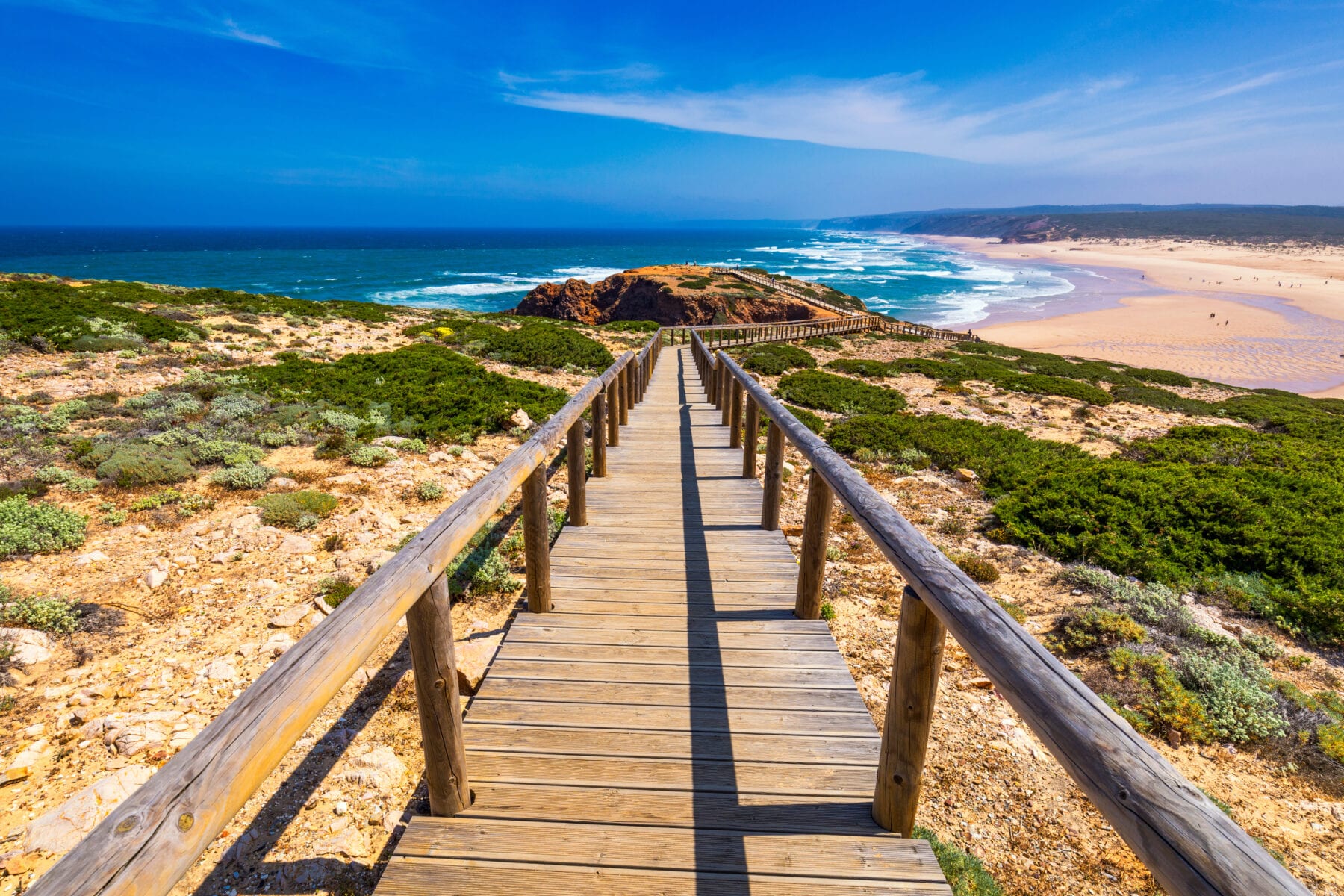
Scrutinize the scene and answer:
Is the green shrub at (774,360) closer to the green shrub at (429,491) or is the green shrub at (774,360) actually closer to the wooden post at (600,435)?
the wooden post at (600,435)

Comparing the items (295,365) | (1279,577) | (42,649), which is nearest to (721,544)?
(42,649)

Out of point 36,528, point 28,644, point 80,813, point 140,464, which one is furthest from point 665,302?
point 80,813

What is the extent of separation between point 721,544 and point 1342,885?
3.67 metres

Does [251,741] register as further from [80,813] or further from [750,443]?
[750,443]

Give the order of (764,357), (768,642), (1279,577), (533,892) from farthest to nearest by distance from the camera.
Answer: (764,357)
(1279,577)
(768,642)
(533,892)

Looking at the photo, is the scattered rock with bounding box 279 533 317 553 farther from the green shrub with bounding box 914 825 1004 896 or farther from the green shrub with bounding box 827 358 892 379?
the green shrub with bounding box 827 358 892 379

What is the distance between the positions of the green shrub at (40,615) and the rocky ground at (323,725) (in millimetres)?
110

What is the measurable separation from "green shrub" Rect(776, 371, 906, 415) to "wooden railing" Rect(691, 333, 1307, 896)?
417 inches

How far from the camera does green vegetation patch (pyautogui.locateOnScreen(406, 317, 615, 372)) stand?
15219 millimetres

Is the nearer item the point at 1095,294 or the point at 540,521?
the point at 540,521

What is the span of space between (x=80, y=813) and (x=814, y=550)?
3.81 m

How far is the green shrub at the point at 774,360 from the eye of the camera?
18.2 m

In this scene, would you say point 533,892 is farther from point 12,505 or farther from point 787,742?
point 12,505

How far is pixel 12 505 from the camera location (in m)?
5.08
